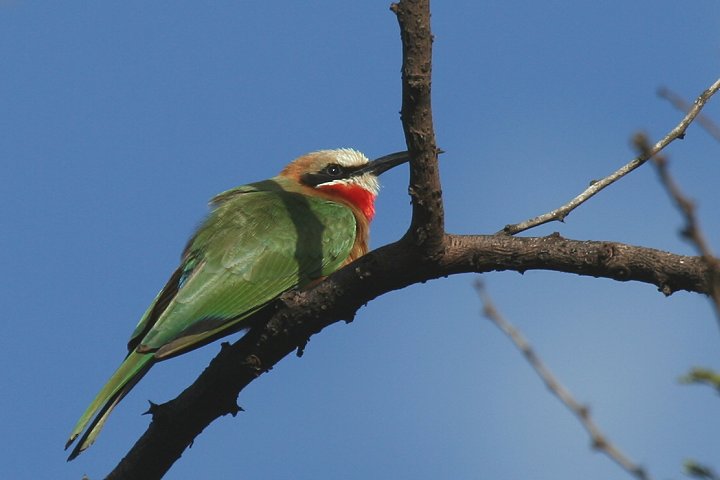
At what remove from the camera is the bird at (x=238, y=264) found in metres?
4.59

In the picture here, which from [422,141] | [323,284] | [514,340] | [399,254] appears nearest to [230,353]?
[323,284]

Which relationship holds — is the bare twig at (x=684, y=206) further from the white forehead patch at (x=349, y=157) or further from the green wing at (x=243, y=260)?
the white forehead patch at (x=349, y=157)

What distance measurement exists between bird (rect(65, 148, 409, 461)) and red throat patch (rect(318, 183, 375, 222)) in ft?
0.03

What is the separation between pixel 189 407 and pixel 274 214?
5.42 ft

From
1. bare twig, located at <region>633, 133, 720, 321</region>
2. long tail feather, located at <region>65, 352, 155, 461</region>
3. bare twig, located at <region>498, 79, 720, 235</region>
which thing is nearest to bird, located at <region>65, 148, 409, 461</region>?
long tail feather, located at <region>65, 352, 155, 461</region>

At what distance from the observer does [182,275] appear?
209 inches

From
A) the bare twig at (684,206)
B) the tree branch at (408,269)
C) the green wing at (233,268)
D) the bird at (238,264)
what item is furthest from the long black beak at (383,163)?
the bare twig at (684,206)

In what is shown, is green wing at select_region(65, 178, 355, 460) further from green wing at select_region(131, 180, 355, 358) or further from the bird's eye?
the bird's eye

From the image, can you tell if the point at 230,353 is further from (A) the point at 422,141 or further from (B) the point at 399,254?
(A) the point at 422,141

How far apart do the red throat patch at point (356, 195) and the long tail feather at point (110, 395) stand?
222 centimetres

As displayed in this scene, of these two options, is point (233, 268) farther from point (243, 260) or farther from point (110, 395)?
point (110, 395)

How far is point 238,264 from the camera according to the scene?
17.3 feet

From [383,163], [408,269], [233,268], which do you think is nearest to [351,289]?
[408,269]

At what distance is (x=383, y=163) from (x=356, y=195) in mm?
427
